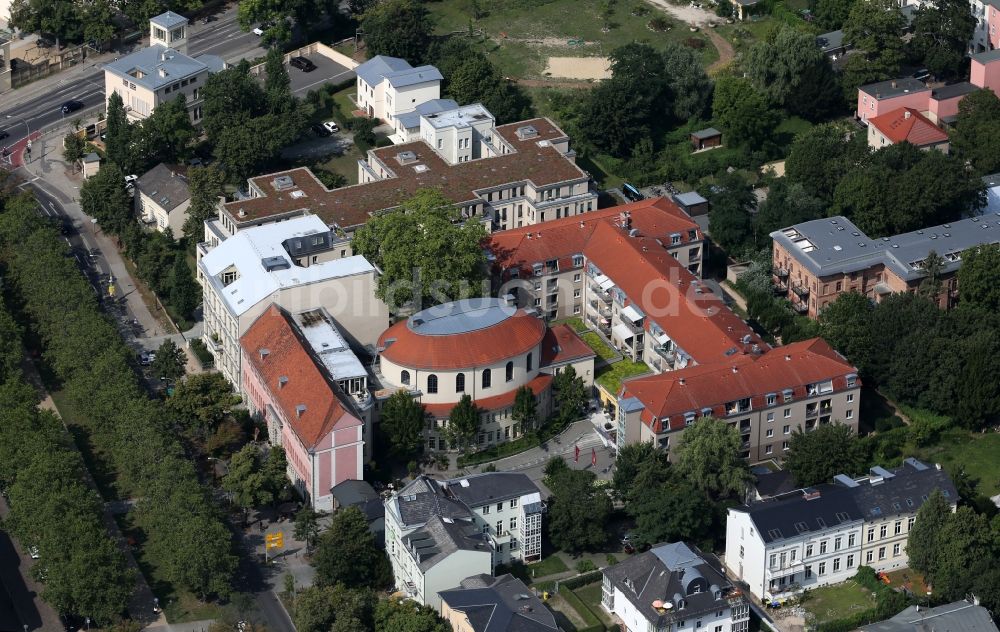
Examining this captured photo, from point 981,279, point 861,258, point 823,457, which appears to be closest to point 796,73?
point 861,258

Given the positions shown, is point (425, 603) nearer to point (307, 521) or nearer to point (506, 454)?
point (307, 521)

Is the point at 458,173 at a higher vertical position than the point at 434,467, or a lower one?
higher

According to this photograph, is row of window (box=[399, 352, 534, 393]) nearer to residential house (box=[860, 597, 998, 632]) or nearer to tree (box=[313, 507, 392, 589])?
tree (box=[313, 507, 392, 589])

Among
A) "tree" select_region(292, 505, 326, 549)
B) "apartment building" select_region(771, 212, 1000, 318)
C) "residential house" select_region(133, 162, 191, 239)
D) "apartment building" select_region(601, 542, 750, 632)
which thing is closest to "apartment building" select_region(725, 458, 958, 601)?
"apartment building" select_region(601, 542, 750, 632)

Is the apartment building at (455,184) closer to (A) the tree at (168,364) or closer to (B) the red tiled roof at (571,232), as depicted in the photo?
(B) the red tiled roof at (571,232)

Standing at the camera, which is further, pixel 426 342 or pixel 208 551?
pixel 426 342

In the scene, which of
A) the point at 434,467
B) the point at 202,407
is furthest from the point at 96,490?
the point at 434,467
